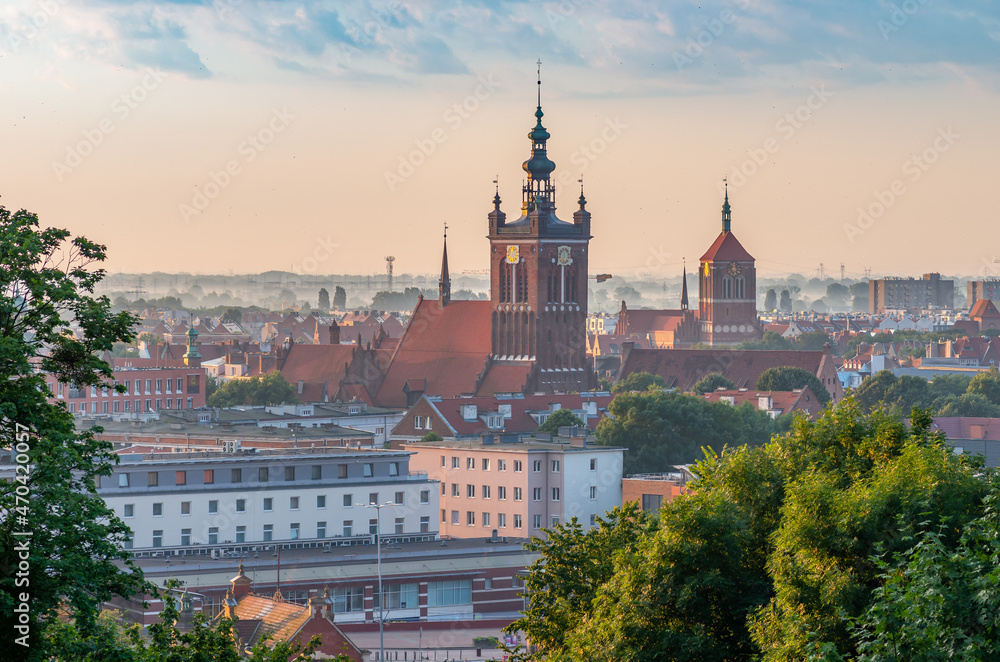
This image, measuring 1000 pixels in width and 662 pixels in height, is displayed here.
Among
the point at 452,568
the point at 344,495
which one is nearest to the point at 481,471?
the point at 344,495

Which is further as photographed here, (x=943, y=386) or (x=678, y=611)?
(x=943, y=386)

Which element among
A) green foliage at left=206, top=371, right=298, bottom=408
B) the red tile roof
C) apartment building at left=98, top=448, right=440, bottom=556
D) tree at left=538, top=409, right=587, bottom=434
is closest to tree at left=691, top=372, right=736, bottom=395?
the red tile roof

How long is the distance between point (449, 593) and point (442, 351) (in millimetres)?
79059

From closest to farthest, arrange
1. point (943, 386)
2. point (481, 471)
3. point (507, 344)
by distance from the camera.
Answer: point (481, 471), point (507, 344), point (943, 386)

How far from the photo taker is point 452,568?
2352 inches

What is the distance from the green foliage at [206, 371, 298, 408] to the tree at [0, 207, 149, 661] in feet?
368

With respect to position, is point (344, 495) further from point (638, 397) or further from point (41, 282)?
point (41, 282)

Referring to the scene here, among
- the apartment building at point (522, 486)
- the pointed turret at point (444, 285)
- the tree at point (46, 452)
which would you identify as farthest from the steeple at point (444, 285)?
the tree at point (46, 452)

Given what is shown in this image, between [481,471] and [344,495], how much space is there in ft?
44.6

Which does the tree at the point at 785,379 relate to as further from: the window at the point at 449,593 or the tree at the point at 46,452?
the tree at the point at 46,452

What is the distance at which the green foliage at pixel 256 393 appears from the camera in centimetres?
13412

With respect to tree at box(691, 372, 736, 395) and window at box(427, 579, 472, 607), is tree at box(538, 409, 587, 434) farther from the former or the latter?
window at box(427, 579, 472, 607)

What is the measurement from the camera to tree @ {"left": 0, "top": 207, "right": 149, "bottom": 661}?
19312mm

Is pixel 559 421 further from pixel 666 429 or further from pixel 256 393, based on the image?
pixel 256 393
